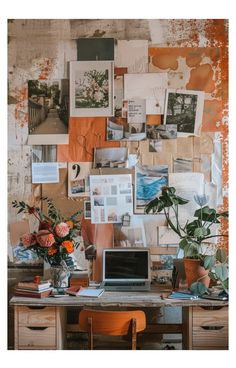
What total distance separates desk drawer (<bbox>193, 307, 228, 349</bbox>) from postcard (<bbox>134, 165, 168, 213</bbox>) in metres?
0.79

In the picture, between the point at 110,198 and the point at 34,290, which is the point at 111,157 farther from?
the point at 34,290

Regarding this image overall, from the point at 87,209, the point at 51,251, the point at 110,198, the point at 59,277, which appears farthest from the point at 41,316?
the point at 110,198

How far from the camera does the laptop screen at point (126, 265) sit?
3242 mm

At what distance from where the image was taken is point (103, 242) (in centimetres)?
338

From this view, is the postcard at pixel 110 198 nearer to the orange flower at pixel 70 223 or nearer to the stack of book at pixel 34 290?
the orange flower at pixel 70 223

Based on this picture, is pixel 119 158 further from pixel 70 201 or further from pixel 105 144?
pixel 70 201

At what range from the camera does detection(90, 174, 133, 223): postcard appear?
339cm

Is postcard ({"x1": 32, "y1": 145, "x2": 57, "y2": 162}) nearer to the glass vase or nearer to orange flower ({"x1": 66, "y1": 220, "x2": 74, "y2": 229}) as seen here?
orange flower ({"x1": 66, "y1": 220, "x2": 74, "y2": 229})

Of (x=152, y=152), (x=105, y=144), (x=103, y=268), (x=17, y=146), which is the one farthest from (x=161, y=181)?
(x=17, y=146)

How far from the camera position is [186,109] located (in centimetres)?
→ 338

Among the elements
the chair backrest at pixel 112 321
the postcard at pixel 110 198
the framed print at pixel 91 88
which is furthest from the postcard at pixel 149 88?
the chair backrest at pixel 112 321

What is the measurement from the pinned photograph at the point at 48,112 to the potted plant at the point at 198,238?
766 mm

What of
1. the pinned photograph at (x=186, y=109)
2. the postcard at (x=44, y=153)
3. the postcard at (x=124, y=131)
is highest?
the pinned photograph at (x=186, y=109)

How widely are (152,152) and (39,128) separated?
0.74 m
